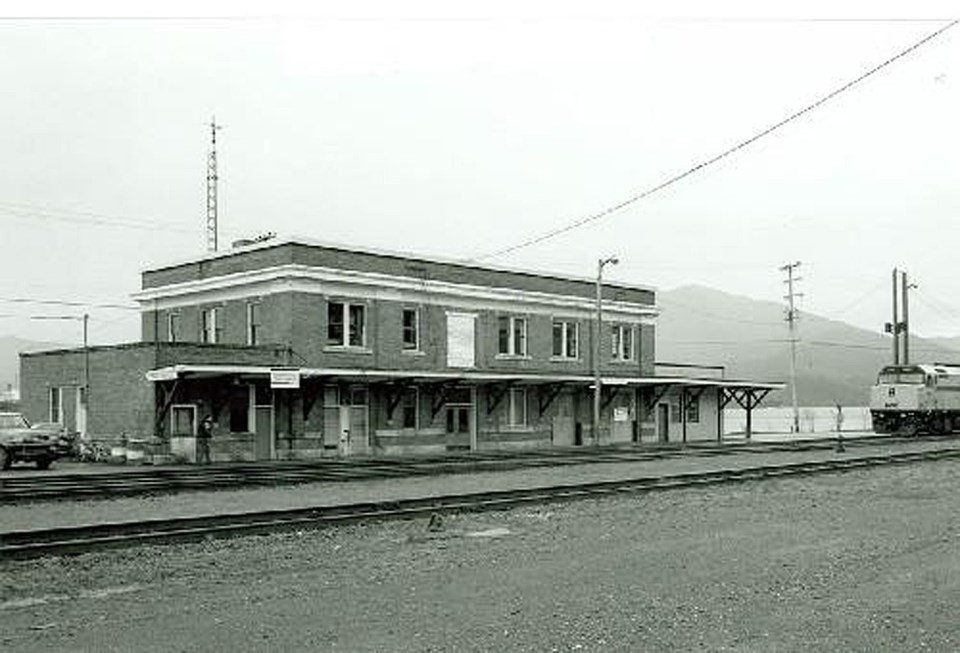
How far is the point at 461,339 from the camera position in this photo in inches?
1713

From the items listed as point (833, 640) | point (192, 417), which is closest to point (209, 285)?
point (192, 417)

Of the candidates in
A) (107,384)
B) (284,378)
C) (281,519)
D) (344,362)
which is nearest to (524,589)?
(281,519)

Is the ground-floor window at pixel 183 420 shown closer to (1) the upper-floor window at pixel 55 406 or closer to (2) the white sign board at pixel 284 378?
(2) the white sign board at pixel 284 378

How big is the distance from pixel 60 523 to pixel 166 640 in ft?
32.3

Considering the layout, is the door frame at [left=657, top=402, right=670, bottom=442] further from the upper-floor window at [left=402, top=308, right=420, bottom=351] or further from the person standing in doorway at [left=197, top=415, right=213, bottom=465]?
the person standing in doorway at [left=197, top=415, right=213, bottom=465]

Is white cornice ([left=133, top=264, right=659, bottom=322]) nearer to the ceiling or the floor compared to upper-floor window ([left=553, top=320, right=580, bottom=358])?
nearer to the ceiling

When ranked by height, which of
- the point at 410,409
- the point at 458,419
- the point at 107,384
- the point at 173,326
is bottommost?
the point at 458,419

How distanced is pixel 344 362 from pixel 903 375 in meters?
26.4

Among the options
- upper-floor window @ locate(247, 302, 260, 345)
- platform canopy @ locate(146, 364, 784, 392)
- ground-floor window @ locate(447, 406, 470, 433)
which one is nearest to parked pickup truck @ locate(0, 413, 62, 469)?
platform canopy @ locate(146, 364, 784, 392)

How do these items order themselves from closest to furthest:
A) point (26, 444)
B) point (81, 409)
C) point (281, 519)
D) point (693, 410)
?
point (281, 519) → point (26, 444) → point (81, 409) → point (693, 410)

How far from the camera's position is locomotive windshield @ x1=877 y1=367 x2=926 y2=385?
49625mm

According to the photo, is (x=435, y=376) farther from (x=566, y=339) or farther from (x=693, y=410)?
(x=693, y=410)

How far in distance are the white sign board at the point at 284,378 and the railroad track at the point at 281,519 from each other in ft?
44.3

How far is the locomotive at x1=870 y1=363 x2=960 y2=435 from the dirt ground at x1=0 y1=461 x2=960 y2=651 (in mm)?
34342
